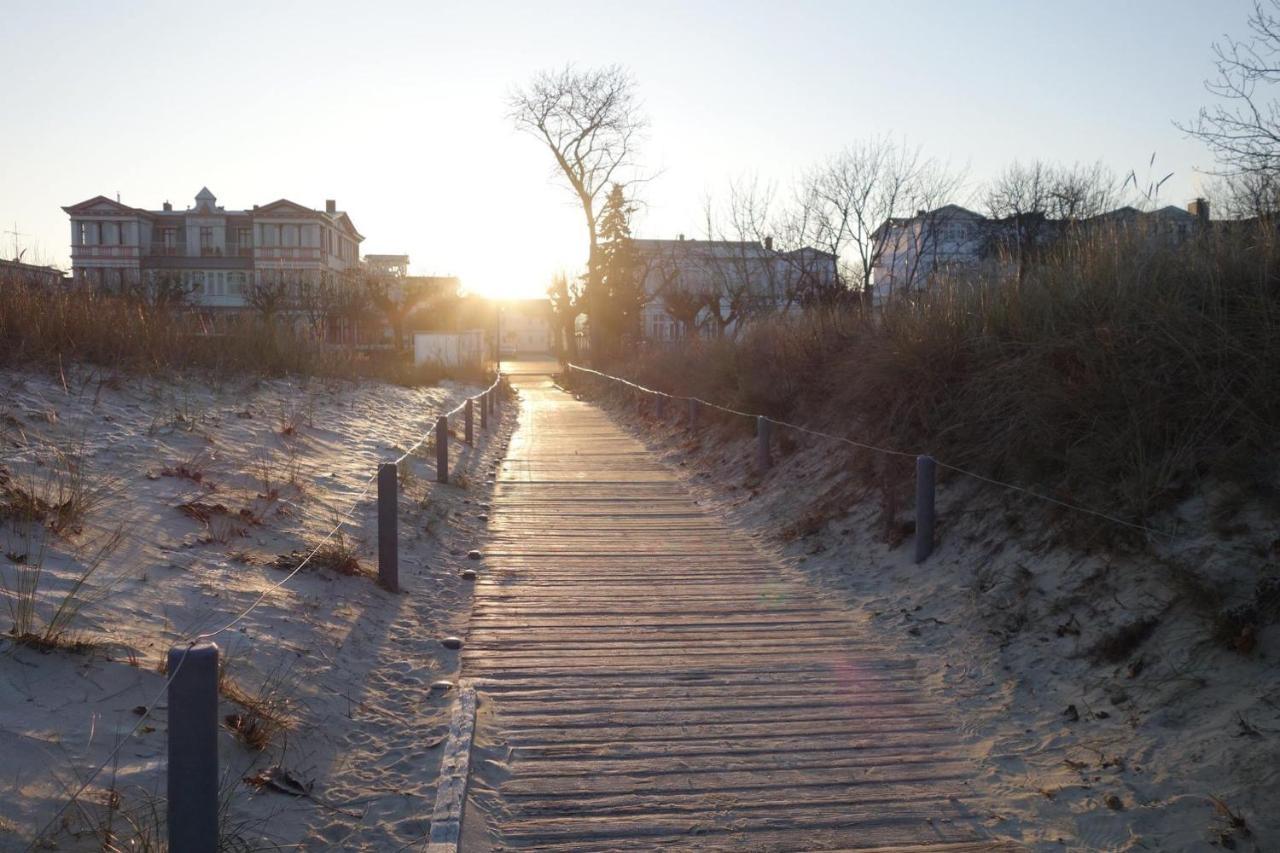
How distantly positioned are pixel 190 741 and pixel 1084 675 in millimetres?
4259

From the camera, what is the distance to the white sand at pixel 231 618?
3.59m

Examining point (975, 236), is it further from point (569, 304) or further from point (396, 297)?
point (396, 297)

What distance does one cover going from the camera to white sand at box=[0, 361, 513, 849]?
11.8 ft

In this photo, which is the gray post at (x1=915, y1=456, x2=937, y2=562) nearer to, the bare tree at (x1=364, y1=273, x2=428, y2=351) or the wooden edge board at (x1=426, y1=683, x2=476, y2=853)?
the wooden edge board at (x1=426, y1=683, x2=476, y2=853)

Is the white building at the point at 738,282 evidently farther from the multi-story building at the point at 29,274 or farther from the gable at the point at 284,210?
the gable at the point at 284,210

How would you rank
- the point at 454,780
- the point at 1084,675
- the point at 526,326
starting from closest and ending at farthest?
the point at 454,780
the point at 1084,675
the point at 526,326

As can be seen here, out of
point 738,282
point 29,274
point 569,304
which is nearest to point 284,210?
point 569,304

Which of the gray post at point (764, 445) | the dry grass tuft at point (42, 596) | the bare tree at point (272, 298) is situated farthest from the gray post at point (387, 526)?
the bare tree at point (272, 298)

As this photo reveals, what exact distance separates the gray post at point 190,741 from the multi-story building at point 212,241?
58580 mm

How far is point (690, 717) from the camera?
5035 mm

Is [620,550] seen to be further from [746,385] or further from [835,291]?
[835,291]

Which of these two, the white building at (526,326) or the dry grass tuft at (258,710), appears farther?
the white building at (526,326)

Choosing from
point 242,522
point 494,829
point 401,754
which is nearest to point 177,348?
point 242,522

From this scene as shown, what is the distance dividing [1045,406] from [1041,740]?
2934 mm
